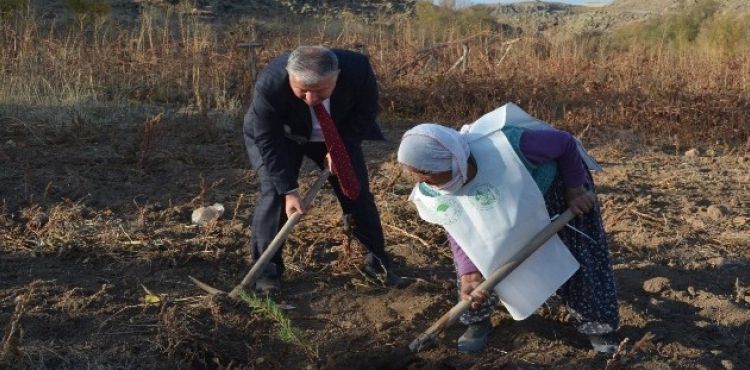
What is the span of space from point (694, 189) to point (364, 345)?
11.3 ft

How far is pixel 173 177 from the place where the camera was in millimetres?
6070

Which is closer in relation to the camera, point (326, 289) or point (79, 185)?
point (326, 289)

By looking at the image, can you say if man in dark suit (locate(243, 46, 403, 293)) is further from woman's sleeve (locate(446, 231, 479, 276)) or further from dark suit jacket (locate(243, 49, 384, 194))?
woman's sleeve (locate(446, 231, 479, 276))

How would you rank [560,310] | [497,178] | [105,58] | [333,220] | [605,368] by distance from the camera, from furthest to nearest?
1. [105,58]
2. [333,220]
3. [560,310]
4. [605,368]
5. [497,178]

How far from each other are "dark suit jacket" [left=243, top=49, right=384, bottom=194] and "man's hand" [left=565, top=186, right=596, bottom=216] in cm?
107

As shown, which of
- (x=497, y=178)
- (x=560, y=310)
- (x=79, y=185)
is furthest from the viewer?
(x=79, y=185)

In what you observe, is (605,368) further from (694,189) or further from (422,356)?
(694,189)

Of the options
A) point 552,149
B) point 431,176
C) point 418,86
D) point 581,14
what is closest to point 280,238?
point 431,176

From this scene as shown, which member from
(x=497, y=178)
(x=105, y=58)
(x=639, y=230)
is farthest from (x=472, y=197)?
(x=105, y=58)

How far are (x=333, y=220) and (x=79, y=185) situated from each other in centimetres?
202

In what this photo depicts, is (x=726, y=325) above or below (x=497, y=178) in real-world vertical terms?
below

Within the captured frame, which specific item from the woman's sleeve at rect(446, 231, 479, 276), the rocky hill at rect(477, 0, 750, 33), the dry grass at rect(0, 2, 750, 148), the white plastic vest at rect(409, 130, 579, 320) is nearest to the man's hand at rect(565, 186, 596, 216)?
the white plastic vest at rect(409, 130, 579, 320)

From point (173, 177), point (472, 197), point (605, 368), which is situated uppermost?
point (472, 197)

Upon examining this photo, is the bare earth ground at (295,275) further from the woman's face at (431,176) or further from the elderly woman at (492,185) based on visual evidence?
the woman's face at (431,176)
